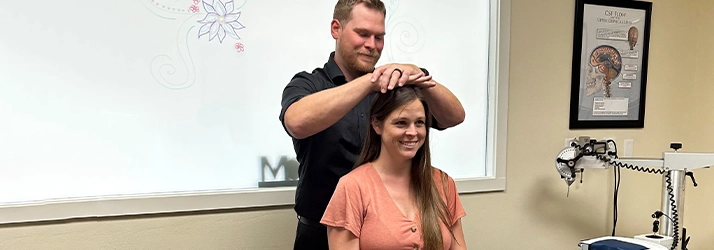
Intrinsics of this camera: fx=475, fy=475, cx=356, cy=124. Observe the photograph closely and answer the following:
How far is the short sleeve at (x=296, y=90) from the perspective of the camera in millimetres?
1237

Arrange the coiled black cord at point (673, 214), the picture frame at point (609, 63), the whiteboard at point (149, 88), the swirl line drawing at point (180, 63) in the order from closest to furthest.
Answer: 1. the whiteboard at point (149, 88)
2. the swirl line drawing at point (180, 63)
3. the coiled black cord at point (673, 214)
4. the picture frame at point (609, 63)

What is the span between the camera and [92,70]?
1.58 metres

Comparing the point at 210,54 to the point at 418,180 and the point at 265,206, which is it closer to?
the point at 265,206

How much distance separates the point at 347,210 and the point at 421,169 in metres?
0.22

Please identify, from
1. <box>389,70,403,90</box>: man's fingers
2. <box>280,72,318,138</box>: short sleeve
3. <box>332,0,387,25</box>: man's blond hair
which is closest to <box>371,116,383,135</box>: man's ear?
<box>389,70,403,90</box>: man's fingers

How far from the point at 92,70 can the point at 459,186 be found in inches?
56.8

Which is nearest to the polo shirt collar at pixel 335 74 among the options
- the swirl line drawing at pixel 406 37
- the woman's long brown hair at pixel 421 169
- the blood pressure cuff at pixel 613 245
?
the woman's long brown hair at pixel 421 169

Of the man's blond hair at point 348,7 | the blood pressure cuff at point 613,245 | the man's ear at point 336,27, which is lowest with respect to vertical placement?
the blood pressure cuff at point 613,245

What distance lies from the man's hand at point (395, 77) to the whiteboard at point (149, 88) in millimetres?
768

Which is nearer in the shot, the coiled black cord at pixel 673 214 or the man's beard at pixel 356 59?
the man's beard at pixel 356 59

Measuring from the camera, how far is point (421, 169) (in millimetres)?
1199

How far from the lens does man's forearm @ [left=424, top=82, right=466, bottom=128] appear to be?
1188 millimetres

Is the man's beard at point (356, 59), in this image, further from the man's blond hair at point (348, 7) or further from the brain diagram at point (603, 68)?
the brain diagram at point (603, 68)

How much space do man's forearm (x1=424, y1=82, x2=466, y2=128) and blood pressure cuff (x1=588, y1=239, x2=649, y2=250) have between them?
34.2 inches
